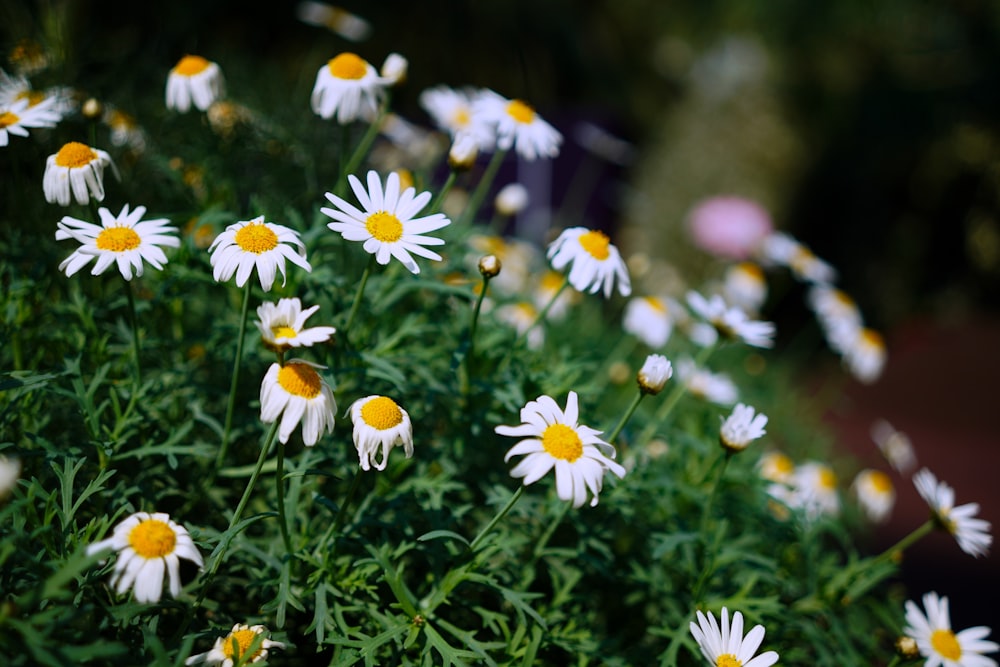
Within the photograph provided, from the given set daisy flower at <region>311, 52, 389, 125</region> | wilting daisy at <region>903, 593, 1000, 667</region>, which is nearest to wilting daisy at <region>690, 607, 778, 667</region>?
wilting daisy at <region>903, 593, 1000, 667</region>

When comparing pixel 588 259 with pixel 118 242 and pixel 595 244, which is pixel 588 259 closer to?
pixel 595 244

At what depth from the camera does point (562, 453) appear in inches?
42.2

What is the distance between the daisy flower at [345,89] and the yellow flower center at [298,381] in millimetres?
655

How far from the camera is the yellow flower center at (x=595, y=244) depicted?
1460mm

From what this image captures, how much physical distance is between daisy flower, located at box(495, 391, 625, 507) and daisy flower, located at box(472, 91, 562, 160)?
0.69 metres

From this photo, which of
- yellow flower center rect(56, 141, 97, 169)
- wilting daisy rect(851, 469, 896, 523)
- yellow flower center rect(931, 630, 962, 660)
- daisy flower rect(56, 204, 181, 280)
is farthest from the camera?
wilting daisy rect(851, 469, 896, 523)

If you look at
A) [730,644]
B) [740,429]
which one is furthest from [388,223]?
[730,644]

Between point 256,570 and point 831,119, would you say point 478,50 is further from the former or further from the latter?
point 256,570

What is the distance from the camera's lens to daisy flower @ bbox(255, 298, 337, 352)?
1.00m

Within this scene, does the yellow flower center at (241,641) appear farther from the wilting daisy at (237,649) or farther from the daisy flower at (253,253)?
the daisy flower at (253,253)

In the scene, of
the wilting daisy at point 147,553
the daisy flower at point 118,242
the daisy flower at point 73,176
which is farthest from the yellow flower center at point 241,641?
the daisy flower at point 73,176

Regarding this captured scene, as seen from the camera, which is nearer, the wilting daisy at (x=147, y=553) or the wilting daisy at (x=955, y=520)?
the wilting daisy at (x=147, y=553)

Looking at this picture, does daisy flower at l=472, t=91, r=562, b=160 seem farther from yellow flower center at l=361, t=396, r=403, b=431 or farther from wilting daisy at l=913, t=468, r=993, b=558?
wilting daisy at l=913, t=468, r=993, b=558

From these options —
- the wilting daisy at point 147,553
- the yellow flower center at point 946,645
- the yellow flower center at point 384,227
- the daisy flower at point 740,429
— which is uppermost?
the daisy flower at point 740,429
